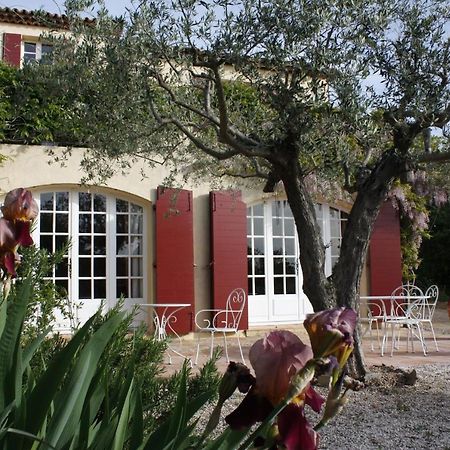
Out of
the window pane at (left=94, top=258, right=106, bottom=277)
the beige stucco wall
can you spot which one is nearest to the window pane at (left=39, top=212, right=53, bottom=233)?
the beige stucco wall

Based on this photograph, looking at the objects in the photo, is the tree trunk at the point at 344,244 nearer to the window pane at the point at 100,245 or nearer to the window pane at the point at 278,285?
the window pane at the point at 100,245

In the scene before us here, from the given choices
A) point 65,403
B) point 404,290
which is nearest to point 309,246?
point 65,403

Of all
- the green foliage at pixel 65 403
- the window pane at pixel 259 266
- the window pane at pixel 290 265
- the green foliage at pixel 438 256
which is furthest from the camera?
the green foliage at pixel 438 256

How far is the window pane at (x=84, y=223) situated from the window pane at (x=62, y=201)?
23 cm

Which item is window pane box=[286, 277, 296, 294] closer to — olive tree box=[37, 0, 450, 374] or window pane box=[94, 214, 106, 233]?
window pane box=[94, 214, 106, 233]

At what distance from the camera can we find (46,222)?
8242 millimetres

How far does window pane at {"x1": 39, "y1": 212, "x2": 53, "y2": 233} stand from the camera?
323 inches

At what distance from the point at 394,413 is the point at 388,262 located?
230 inches

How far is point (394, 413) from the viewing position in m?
4.20

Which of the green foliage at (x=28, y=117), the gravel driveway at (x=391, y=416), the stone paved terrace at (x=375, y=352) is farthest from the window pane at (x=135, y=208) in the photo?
the gravel driveway at (x=391, y=416)

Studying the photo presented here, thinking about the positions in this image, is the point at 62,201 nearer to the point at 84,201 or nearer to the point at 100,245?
the point at 84,201

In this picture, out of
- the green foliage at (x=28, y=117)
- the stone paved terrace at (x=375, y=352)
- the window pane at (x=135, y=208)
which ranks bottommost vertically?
the stone paved terrace at (x=375, y=352)

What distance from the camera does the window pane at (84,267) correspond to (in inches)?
328

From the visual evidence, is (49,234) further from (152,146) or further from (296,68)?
→ (296,68)
